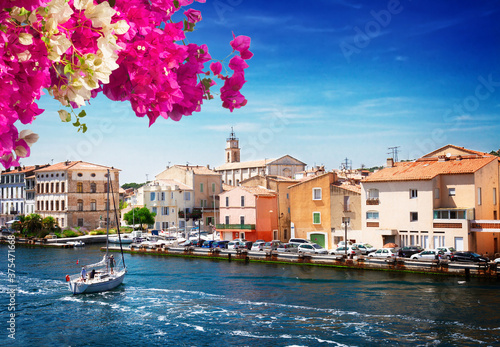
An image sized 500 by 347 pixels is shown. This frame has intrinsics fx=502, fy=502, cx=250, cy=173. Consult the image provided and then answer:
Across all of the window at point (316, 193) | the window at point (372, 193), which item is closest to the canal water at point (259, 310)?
the window at point (372, 193)

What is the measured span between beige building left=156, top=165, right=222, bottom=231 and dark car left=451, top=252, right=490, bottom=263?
35.4 metres

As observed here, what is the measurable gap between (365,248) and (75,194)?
141 ft

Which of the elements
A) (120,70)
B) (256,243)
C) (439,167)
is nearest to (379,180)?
(439,167)

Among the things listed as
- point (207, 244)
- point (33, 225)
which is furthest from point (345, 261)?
point (33, 225)

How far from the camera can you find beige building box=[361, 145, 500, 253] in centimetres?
3559

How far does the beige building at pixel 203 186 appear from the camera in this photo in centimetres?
6519

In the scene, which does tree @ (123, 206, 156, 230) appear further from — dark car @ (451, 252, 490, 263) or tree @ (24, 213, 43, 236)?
dark car @ (451, 252, 490, 263)

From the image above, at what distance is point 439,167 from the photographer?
38375mm

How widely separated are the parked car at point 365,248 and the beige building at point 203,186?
88.6 ft

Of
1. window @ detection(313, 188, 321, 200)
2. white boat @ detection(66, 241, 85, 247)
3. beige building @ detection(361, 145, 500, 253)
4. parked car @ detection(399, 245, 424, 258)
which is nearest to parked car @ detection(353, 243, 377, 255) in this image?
beige building @ detection(361, 145, 500, 253)

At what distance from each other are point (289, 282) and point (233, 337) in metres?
12.4

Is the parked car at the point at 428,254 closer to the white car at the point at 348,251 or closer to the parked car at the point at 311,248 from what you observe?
the white car at the point at 348,251

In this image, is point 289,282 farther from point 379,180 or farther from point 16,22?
point 16,22

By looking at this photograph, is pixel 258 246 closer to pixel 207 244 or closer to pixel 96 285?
pixel 207 244
